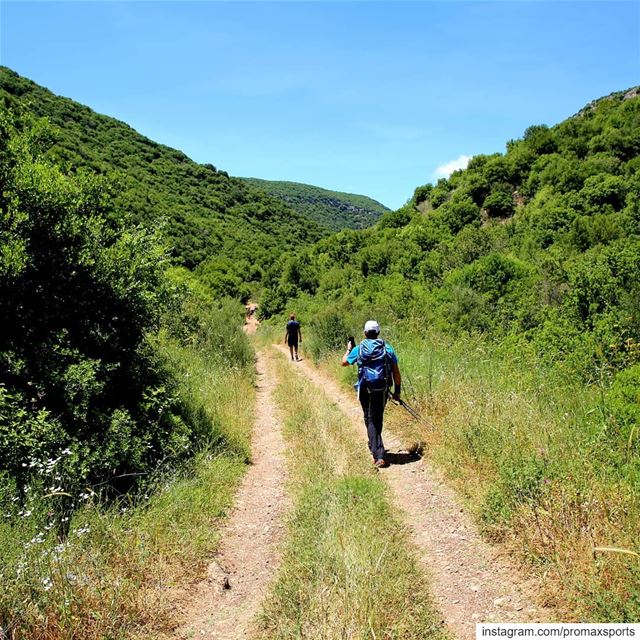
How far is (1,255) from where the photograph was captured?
4.56 metres

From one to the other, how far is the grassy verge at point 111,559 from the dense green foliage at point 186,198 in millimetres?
30759

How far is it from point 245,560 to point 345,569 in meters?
1.29

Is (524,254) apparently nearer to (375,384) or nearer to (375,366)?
(375,366)

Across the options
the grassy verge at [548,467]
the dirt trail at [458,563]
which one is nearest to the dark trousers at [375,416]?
the dirt trail at [458,563]

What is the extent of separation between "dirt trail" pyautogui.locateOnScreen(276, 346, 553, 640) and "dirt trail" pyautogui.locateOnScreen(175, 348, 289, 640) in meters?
1.39

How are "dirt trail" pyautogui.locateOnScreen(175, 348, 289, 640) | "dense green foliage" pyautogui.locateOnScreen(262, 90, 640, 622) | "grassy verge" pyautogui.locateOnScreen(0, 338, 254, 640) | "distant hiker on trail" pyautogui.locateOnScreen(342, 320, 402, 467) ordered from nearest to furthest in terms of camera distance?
1. "grassy verge" pyautogui.locateOnScreen(0, 338, 254, 640)
2. "dirt trail" pyautogui.locateOnScreen(175, 348, 289, 640)
3. "dense green foliage" pyautogui.locateOnScreen(262, 90, 640, 622)
4. "distant hiker on trail" pyautogui.locateOnScreen(342, 320, 402, 467)

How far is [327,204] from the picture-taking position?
489 feet

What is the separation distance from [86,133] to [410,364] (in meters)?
63.1

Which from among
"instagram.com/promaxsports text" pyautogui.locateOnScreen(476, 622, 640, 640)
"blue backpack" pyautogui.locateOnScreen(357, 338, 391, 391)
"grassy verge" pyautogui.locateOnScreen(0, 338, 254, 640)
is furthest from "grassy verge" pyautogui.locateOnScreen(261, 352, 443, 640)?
"blue backpack" pyautogui.locateOnScreen(357, 338, 391, 391)

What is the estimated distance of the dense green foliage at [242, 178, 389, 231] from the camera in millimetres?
129000

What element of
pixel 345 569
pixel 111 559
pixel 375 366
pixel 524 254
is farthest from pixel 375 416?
pixel 524 254

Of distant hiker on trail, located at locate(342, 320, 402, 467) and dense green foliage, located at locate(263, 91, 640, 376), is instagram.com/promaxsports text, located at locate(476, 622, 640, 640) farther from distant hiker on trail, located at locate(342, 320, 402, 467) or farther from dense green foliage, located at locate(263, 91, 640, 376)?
dense green foliage, located at locate(263, 91, 640, 376)

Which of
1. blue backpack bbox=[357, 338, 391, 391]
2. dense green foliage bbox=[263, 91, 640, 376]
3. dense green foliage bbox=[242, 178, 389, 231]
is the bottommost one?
blue backpack bbox=[357, 338, 391, 391]

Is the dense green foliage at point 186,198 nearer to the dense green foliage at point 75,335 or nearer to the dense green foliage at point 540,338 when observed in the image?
the dense green foliage at point 540,338
